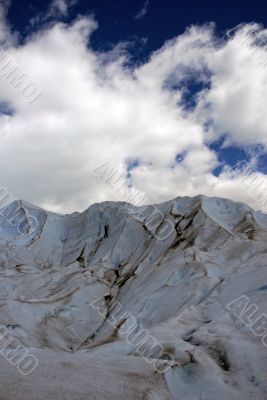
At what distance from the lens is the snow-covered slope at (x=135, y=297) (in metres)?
8.62

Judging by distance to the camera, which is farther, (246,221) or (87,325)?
(246,221)

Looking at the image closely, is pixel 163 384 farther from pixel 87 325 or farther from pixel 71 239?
pixel 71 239

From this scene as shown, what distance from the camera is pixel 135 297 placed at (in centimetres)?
2197

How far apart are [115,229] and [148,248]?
16.3 feet

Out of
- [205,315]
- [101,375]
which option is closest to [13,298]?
[205,315]

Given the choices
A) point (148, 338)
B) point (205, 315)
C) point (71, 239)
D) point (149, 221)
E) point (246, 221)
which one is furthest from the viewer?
point (71, 239)

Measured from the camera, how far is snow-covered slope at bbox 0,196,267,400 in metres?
8.62

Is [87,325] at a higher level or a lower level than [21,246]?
lower

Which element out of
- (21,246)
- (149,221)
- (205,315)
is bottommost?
(205,315)

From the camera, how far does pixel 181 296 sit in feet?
63.0

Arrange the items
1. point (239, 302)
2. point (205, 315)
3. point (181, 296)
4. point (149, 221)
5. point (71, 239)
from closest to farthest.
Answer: point (239, 302), point (205, 315), point (181, 296), point (149, 221), point (71, 239)

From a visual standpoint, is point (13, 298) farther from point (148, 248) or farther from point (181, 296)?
point (181, 296)

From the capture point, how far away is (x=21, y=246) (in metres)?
33.4

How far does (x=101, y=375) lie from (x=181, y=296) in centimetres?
1143
